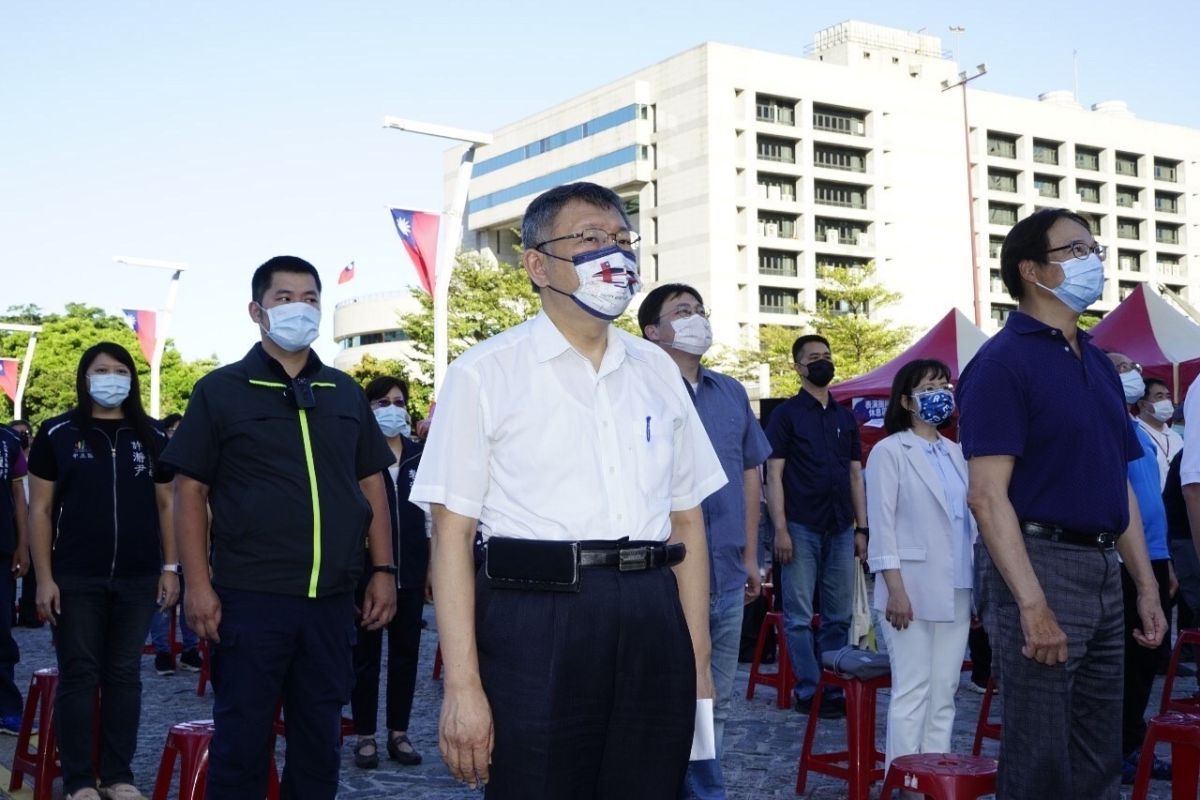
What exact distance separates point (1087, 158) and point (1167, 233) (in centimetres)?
882

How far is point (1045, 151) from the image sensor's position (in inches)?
3179

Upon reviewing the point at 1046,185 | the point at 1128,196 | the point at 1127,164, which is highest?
the point at 1127,164

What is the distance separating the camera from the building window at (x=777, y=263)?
2657 inches

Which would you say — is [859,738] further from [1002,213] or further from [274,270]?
[1002,213]

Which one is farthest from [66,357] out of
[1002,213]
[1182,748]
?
[1182,748]

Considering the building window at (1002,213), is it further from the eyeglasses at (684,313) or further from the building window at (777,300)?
the eyeglasses at (684,313)

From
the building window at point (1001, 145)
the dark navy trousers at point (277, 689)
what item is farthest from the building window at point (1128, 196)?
the dark navy trousers at point (277, 689)

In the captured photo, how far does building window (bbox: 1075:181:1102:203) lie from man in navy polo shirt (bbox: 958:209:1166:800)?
3282 inches

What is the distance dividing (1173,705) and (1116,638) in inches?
136

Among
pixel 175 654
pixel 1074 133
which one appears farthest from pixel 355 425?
pixel 1074 133

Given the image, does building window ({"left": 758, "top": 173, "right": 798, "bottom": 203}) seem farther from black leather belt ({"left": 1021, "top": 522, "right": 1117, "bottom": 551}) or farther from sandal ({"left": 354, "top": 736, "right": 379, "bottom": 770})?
black leather belt ({"left": 1021, "top": 522, "right": 1117, "bottom": 551})

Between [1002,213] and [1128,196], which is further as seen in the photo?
[1128,196]

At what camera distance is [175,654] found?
35.9 ft

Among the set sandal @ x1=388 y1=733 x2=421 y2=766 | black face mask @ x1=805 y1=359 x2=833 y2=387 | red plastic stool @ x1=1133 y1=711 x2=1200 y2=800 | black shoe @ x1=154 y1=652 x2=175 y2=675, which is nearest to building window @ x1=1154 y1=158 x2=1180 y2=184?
black face mask @ x1=805 y1=359 x2=833 y2=387
